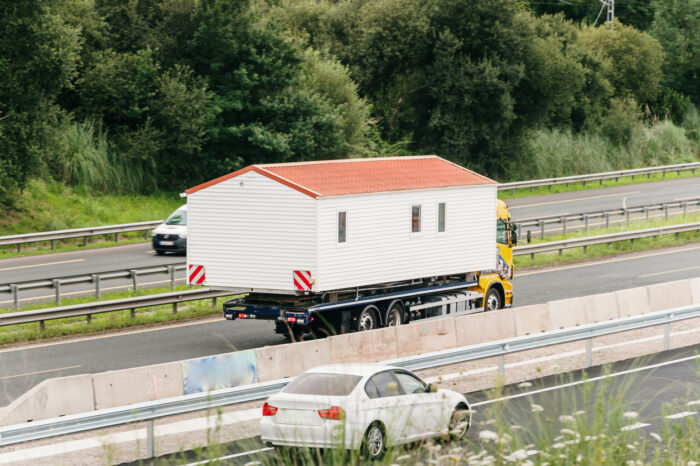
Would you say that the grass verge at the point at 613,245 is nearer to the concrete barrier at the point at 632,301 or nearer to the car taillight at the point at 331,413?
the concrete barrier at the point at 632,301

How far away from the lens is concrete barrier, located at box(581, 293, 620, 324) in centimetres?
2372

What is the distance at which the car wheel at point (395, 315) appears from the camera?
76.0 ft

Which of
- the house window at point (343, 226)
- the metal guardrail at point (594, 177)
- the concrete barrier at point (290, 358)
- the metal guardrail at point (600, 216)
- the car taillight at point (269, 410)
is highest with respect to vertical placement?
the metal guardrail at point (594, 177)

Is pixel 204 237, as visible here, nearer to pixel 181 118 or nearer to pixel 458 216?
pixel 458 216

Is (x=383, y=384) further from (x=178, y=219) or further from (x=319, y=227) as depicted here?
(x=178, y=219)

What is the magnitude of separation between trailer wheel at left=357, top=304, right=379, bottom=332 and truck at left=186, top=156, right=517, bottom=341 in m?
0.02

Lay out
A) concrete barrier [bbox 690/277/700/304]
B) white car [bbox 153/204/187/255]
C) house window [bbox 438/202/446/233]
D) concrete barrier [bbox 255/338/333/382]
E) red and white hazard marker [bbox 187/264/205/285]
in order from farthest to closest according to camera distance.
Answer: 1. white car [bbox 153/204/187/255]
2. concrete barrier [bbox 690/277/700/304]
3. house window [bbox 438/202/446/233]
4. red and white hazard marker [bbox 187/264/205/285]
5. concrete barrier [bbox 255/338/333/382]

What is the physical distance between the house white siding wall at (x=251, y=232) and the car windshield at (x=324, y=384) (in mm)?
8117

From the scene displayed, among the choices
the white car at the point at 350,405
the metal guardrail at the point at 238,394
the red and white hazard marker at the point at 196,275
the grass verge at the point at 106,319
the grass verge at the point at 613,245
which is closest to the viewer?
the white car at the point at 350,405

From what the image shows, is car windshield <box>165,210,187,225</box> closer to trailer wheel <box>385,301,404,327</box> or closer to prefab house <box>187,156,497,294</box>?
prefab house <box>187,156,497,294</box>

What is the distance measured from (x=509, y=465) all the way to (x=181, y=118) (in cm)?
3789

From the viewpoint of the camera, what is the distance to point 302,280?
70.3 feet

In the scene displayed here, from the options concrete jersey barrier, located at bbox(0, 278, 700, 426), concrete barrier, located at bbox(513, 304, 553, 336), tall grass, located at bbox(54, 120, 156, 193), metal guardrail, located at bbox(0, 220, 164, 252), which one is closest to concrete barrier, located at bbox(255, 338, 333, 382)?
concrete jersey barrier, located at bbox(0, 278, 700, 426)

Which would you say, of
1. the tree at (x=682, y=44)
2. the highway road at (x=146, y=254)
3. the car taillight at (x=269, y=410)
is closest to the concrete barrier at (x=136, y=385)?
the car taillight at (x=269, y=410)
